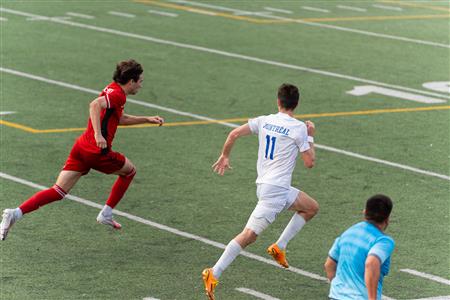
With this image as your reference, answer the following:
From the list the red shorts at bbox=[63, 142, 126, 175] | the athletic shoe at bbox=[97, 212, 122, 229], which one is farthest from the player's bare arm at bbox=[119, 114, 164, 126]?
the athletic shoe at bbox=[97, 212, 122, 229]

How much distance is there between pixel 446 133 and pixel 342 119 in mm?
1731

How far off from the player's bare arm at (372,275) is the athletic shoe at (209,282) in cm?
305

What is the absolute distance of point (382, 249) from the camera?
7.61 metres

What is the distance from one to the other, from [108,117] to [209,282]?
8.10ft

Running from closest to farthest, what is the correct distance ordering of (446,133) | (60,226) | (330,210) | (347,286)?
(347,286), (60,226), (330,210), (446,133)

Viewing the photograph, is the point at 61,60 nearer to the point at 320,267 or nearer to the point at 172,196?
the point at 172,196

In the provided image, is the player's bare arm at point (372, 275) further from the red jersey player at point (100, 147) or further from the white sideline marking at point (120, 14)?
the white sideline marking at point (120, 14)

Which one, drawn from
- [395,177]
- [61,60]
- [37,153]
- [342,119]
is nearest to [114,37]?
[61,60]

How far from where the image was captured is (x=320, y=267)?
1178 centimetres

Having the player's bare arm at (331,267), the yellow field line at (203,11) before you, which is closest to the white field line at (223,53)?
the yellow field line at (203,11)

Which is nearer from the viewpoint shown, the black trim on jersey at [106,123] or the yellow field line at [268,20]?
the black trim on jersey at [106,123]

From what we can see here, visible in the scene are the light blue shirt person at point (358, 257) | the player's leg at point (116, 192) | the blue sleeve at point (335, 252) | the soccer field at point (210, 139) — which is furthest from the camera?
the player's leg at point (116, 192)

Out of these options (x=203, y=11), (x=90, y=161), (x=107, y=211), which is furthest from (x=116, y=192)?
(x=203, y=11)

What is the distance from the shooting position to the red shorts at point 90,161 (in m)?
12.2
